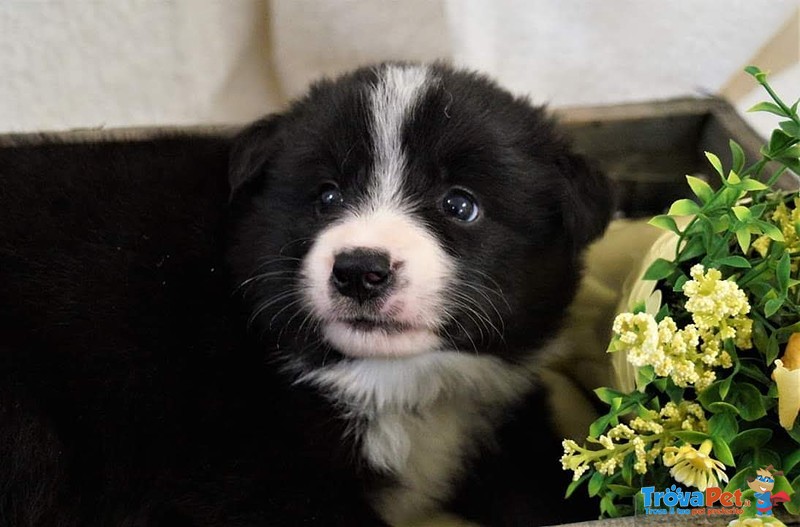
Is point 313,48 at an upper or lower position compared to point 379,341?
upper

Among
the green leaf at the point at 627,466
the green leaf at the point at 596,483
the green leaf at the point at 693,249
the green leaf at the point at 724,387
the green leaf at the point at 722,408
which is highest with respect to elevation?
the green leaf at the point at 693,249

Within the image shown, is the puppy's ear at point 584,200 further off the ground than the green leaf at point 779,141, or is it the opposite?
the green leaf at point 779,141

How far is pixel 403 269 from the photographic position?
3.74 feet

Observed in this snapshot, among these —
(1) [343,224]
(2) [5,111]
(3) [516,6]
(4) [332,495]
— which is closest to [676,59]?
(3) [516,6]

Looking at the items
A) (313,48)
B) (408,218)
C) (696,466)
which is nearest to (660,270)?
(696,466)

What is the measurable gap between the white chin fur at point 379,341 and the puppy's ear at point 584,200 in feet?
1.03

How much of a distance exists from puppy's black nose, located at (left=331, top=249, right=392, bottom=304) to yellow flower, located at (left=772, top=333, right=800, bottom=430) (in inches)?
20.2

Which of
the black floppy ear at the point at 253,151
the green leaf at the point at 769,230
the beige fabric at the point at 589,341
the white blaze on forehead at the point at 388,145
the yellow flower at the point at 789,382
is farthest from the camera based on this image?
the beige fabric at the point at 589,341

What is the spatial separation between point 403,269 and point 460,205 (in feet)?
0.63

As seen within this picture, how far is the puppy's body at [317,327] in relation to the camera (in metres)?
1.21

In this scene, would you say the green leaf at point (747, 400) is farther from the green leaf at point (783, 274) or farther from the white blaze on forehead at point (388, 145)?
the white blaze on forehead at point (388, 145)

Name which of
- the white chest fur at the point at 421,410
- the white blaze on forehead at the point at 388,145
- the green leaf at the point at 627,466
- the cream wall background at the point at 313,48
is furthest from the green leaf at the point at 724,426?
the cream wall background at the point at 313,48

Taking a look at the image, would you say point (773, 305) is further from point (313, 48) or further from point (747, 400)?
point (313, 48)

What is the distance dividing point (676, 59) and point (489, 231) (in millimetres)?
1207
